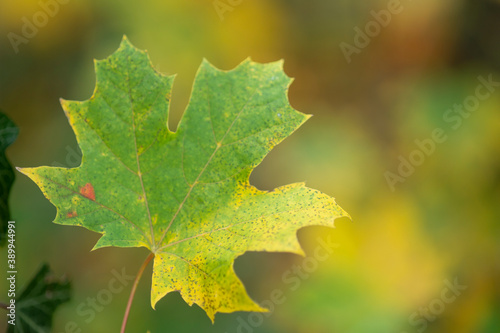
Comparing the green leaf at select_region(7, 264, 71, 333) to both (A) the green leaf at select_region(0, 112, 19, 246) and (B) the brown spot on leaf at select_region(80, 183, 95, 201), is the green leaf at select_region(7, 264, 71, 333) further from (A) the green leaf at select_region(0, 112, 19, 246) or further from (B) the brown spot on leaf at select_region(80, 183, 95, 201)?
(B) the brown spot on leaf at select_region(80, 183, 95, 201)

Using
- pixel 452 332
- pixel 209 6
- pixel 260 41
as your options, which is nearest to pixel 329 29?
pixel 260 41

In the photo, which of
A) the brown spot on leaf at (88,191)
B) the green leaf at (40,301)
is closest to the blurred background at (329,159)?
Result: the green leaf at (40,301)

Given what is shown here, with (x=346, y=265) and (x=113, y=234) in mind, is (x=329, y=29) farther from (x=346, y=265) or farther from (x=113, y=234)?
(x=113, y=234)

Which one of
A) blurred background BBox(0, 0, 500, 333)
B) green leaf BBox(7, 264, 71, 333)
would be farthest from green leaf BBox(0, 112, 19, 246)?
blurred background BBox(0, 0, 500, 333)

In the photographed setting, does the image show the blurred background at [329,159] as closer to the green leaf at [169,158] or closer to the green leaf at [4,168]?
the green leaf at [4,168]

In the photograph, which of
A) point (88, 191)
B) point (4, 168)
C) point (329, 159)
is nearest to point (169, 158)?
point (88, 191)
